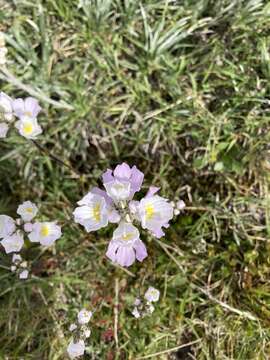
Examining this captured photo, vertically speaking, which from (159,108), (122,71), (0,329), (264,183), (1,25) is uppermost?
(1,25)

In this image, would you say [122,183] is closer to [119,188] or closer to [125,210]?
[119,188]

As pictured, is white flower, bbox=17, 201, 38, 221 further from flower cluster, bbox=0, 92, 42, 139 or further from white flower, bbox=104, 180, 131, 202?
→ white flower, bbox=104, 180, 131, 202

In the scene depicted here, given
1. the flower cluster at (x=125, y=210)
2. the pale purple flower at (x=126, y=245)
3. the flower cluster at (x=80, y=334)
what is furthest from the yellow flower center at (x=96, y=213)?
the flower cluster at (x=80, y=334)

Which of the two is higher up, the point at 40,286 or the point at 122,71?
the point at 122,71

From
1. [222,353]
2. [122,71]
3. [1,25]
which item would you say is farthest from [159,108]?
[222,353]

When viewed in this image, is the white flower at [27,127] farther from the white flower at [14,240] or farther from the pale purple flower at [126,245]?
the pale purple flower at [126,245]

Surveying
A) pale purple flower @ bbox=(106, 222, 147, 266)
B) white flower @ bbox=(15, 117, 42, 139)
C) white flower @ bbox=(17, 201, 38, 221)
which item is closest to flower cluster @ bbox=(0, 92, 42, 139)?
white flower @ bbox=(15, 117, 42, 139)

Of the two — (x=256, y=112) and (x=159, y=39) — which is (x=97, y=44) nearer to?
(x=159, y=39)

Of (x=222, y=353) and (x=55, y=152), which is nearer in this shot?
(x=222, y=353)
